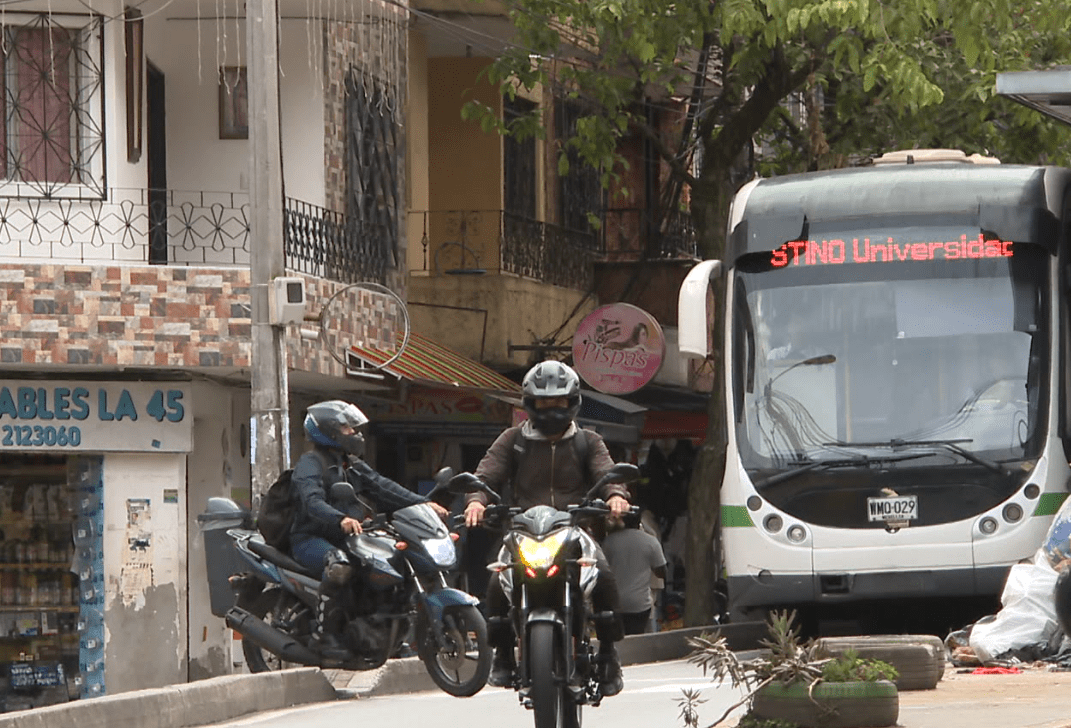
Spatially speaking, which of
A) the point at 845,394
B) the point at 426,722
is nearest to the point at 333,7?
the point at 845,394

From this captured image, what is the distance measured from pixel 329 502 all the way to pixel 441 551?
89cm

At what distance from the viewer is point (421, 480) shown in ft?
84.2

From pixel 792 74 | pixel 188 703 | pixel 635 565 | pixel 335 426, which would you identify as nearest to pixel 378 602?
pixel 335 426

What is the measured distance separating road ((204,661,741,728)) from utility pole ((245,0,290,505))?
10.9 ft

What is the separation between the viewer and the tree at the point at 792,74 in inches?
805

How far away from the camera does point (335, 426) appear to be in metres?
13.3

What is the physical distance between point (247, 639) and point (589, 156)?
1150cm

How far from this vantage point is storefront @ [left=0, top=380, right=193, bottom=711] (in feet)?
66.9

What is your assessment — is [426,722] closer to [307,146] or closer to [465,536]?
[307,146]

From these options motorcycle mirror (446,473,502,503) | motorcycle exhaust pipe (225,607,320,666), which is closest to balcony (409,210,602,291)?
motorcycle exhaust pipe (225,607,320,666)

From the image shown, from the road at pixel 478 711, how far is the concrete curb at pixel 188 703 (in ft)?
0.31

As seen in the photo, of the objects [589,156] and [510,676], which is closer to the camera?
[510,676]

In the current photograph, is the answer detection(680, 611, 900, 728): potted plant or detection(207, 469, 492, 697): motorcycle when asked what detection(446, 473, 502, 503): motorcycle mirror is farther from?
detection(207, 469, 492, 697): motorcycle

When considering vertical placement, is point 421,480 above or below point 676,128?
below
